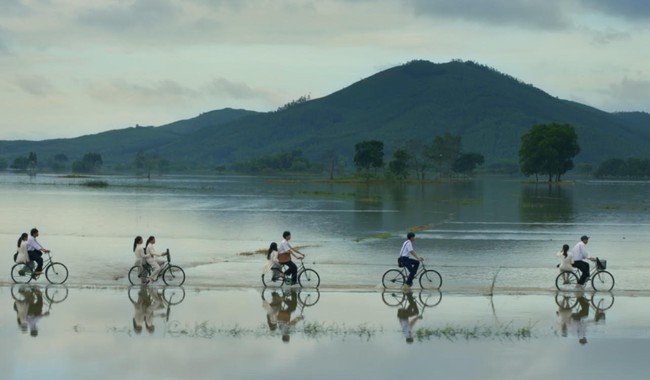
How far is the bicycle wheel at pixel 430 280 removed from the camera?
2851cm

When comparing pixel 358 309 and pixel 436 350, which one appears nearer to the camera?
pixel 436 350

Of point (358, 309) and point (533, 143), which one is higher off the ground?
point (533, 143)

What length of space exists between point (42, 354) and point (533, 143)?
7070 inches

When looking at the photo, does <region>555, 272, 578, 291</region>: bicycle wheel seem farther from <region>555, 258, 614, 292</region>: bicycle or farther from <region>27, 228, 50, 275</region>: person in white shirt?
<region>27, 228, 50, 275</region>: person in white shirt

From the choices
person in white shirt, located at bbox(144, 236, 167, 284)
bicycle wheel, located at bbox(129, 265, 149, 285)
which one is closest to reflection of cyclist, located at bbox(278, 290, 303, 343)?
person in white shirt, located at bbox(144, 236, 167, 284)

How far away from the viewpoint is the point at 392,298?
26422mm

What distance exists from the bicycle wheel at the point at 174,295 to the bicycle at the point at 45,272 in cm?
408

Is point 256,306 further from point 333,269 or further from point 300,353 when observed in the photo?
point 333,269

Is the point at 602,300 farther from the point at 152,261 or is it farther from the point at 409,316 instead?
the point at 152,261

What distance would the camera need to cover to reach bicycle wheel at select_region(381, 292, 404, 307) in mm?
25516

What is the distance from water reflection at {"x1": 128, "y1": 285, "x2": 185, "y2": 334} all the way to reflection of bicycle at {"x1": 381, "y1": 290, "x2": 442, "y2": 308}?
21.9ft

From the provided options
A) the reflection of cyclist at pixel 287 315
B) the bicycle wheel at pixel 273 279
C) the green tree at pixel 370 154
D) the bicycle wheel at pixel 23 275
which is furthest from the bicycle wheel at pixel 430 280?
the green tree at pixel 370 154

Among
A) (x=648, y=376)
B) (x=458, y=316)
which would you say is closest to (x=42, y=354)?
(x=458, y=316)

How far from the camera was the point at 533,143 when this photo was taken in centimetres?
18850
